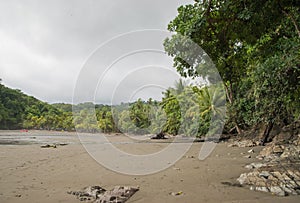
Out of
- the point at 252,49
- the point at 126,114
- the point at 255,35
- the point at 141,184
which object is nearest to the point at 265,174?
the point at 141,184

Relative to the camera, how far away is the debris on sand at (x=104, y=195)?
371 centimetres

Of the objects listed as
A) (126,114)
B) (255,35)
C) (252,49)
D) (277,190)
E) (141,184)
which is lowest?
(141,184)

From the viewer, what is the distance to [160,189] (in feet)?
14.6

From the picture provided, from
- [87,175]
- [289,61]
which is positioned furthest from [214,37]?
[87,175]

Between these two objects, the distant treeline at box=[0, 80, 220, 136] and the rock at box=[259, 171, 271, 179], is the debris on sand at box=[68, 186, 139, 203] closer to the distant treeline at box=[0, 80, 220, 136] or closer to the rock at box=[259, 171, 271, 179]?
the rock at box=[259, 171, 271, 179]

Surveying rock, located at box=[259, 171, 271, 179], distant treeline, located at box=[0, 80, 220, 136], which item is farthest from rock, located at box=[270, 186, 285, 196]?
distant treeline, located at box=[0, 80, 220, 136]

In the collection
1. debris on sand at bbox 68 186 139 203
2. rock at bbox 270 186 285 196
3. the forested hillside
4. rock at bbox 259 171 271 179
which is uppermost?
the forested hillside

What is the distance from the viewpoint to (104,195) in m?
3.84

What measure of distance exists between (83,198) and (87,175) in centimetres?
214

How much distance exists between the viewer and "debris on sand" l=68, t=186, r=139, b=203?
3.71 metres

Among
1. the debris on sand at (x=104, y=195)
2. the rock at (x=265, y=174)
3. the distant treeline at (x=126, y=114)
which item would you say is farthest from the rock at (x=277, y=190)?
the distant treeline at (x=126, y=114)

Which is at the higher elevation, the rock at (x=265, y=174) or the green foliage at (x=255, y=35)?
the green foliage at (x=255, y=35)

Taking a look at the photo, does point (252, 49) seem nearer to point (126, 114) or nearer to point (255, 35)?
point (255, 35)

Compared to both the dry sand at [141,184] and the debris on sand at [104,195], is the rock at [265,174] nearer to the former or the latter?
the dry sand at [141,184]
